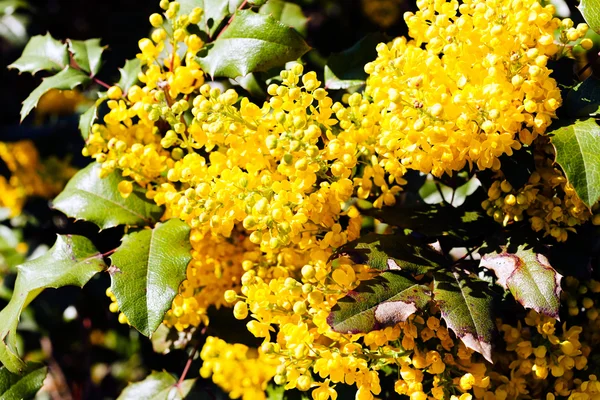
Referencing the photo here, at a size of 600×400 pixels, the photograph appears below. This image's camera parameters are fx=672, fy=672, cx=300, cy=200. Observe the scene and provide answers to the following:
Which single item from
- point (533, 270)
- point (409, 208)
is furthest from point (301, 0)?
point (533, 270)

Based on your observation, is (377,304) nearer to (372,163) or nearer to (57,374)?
(372,163)

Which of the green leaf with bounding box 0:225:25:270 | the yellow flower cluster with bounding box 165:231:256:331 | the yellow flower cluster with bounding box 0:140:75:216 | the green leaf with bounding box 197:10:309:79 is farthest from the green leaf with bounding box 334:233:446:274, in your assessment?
the green leaf with bounding box 0:225:25:270

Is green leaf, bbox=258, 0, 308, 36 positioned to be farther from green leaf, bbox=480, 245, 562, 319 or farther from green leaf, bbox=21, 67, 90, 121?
green leaf, bbox=480, 245, 562, 319

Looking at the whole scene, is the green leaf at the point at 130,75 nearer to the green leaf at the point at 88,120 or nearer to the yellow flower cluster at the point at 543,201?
the green leaf at the point at 88,120

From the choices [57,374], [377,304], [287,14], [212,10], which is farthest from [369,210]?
A: [57,374]

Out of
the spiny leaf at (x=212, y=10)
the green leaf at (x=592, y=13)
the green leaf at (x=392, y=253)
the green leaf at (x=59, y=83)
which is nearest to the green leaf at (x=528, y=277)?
the green leaf at (x=392, y=253)

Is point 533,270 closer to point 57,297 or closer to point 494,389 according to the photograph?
point 494,389
